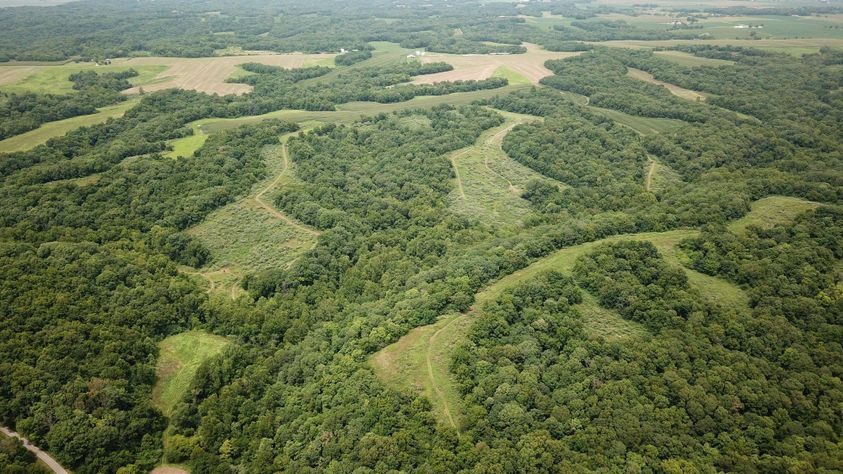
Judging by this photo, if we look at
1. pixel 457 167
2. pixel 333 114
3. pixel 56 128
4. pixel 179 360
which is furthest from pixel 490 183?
pixel 56 128

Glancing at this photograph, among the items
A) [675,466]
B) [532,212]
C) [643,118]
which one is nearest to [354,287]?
[532,212]

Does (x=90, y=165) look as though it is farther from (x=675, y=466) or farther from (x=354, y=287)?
(x=675, y=466)

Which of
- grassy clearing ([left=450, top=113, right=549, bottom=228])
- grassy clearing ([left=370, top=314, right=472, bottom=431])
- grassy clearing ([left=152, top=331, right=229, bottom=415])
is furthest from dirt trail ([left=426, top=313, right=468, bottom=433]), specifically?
grassy clearing ([left=450, top=113, right=549, bottom=228])

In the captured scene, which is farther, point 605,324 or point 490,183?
point 490,183

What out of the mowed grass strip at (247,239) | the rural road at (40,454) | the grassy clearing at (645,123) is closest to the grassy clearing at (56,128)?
the mowed grass strip at (247,239)

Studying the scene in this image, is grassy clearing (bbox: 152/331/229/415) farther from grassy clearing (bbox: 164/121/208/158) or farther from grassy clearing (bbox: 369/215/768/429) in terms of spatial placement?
grassy clearing (bbox: 164/121/208/158)

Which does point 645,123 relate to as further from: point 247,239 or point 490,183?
point 247,239
